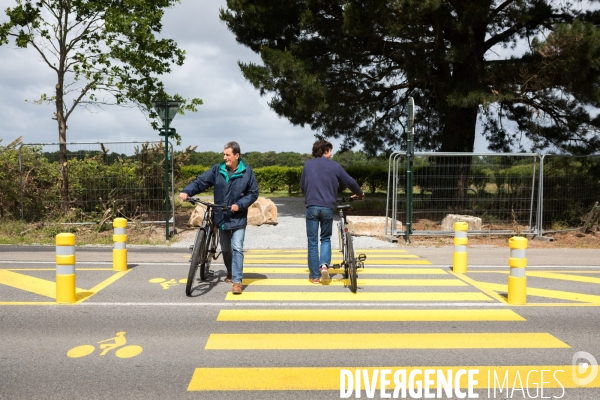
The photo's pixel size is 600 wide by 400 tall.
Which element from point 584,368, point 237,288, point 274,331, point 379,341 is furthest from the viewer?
point 237,288

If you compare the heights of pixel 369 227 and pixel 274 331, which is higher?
pixel 369 227

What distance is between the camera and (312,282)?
7.86 metres

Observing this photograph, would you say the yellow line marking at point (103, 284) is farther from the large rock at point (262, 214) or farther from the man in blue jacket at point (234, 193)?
the large rock at point (262, 214)

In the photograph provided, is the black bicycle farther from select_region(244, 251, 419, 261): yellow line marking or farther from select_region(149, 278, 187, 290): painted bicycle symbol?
select_region(244, 251, 419, 261): yellow line marking

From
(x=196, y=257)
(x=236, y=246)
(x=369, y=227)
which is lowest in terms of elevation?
(x=369, y=227)

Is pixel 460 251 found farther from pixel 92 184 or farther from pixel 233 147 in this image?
pixel 92 184

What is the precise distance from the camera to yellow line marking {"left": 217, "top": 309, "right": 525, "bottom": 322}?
6.01 meters

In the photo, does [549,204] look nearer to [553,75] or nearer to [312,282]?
[553,75]

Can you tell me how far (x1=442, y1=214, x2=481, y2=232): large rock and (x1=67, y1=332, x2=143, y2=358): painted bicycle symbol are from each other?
946 cm

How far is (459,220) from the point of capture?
13.0m

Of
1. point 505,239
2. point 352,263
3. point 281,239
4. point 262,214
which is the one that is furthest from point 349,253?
point 262,214

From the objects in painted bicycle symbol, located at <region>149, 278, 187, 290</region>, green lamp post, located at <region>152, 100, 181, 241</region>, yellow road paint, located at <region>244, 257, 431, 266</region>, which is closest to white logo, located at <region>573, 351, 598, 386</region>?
yellow road paint, located at <region>244, 257, 431, 266</region>

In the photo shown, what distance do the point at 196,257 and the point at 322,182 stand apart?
1.98 meters

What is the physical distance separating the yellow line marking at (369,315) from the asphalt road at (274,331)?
0.02 metres
